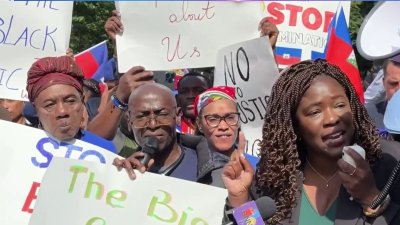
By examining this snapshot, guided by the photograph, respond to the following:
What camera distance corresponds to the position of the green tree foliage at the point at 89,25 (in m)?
14.9

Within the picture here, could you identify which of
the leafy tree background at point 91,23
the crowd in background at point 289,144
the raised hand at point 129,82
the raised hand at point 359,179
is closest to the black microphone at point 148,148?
the crowd in background at point 289,144

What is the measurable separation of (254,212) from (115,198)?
0.55m

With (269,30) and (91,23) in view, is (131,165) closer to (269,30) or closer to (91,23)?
(269,30)

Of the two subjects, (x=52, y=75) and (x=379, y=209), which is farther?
(x=52, y=75)

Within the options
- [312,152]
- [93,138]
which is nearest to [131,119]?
[93,138]

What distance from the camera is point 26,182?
2814 mm

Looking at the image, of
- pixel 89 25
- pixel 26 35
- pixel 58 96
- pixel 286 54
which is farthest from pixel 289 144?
pixel 89 25

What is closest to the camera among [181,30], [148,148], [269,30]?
[148,148]

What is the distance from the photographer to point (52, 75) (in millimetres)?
3078

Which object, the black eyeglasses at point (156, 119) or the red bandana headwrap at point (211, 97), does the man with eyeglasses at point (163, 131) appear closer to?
the black eyeglasses at point (156, 119)

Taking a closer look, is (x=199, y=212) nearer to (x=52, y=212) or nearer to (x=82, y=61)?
(x=52, y=212)

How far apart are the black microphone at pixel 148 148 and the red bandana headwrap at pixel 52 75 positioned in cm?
40

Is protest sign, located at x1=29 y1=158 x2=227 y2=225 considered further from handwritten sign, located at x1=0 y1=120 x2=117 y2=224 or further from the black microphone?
handwritten sign, located at x1=0 y1=120 x2=117 y2=224

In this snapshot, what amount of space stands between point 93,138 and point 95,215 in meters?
0.82
